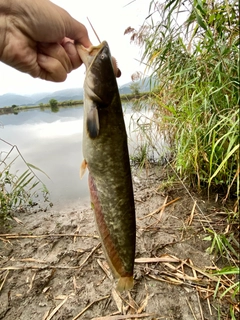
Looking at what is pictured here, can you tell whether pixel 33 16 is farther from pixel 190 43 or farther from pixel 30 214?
pixel 30 214

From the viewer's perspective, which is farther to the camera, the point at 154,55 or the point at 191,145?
the point at 154,55

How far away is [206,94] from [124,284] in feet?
6.90

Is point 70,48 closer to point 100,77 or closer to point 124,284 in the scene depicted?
point 100,77

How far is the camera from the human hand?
1490 millimetres

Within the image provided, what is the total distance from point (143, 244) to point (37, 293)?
1155mm

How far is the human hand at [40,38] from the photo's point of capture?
4.89 ft

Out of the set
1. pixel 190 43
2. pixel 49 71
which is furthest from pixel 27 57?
pixel 190 43

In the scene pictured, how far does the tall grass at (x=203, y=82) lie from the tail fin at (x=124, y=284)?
1.21 m

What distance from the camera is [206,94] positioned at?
2.57 meters

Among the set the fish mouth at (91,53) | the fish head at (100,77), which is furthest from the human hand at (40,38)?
the fish head at (100,77)

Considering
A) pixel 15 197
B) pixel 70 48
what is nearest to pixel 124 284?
pixel 70 48

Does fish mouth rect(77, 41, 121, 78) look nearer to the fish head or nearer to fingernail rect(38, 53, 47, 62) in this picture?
the fish head

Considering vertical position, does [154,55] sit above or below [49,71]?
above

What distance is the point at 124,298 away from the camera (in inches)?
78.7
